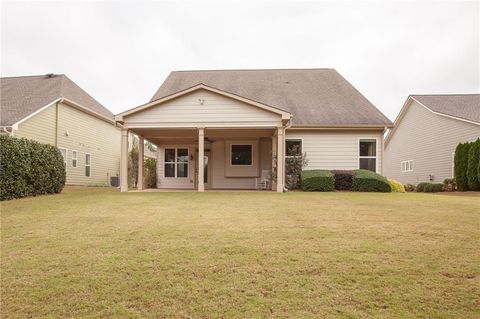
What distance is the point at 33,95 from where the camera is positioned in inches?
730

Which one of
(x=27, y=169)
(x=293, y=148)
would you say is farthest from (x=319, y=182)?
(x=27, y=169)

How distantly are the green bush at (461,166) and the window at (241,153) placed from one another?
11.2 m

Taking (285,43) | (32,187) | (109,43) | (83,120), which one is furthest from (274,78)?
(32,187)

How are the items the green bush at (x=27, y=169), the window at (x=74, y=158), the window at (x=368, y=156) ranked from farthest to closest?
the window at (x=74, y=158)
the window at (x=368, y=156)
the green bush at (x=27, y=169)

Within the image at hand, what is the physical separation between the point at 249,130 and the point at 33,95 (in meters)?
13.3

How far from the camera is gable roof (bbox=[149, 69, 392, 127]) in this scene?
16.6m

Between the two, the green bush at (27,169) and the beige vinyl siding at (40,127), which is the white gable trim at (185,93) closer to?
the green bush at (27,169)

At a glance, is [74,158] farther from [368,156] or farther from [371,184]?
[368,156]

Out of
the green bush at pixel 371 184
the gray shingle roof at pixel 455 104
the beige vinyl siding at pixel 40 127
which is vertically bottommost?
the green bush at pixel 371 184

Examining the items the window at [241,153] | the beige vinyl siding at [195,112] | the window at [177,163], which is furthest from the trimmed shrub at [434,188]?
the window at [177,163]

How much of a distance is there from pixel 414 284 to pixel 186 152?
52.1 feet

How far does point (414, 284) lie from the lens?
10.3 feet

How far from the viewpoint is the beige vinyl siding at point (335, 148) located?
1644cm

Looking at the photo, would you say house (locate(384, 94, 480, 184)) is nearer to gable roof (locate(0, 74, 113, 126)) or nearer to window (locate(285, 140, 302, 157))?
window (locate(285, 140, 302, 157))
